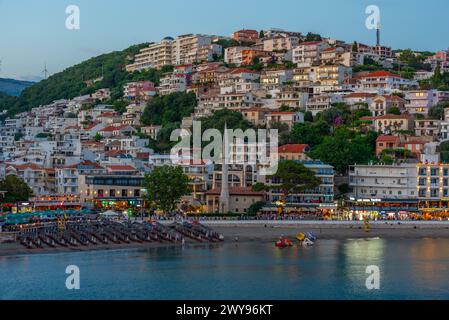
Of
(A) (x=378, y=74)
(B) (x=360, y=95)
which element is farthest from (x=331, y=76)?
(B) (x=360, y=95)

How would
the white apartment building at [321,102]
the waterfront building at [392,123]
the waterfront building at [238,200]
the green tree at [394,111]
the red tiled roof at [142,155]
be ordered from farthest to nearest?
1. the white apartment building at [321,102]
2. the green tree at [394,111]
3. the red tiled roof at [142,155]
4. the waterfront building at [392,123]
5. the waterfront building at [238,200]

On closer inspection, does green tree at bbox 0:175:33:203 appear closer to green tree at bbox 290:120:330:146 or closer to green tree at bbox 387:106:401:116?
green tree at bbox 290:120:330:146

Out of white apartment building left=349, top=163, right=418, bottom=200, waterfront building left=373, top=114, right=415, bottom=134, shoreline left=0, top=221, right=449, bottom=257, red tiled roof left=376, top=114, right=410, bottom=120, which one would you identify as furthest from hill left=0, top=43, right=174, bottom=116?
shoreline left=0, top=221, right=449, bottom=257

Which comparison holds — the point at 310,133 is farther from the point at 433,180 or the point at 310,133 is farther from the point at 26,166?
the point at 26,166

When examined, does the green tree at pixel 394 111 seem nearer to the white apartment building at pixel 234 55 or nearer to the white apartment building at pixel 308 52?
the white apartment building at pixel 308 52

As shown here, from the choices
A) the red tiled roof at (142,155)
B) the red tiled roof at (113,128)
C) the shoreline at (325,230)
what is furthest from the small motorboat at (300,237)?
the red tiled roof at (113,128)

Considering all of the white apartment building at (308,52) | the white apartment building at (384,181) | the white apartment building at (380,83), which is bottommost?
the white apartment building at (384,181)
